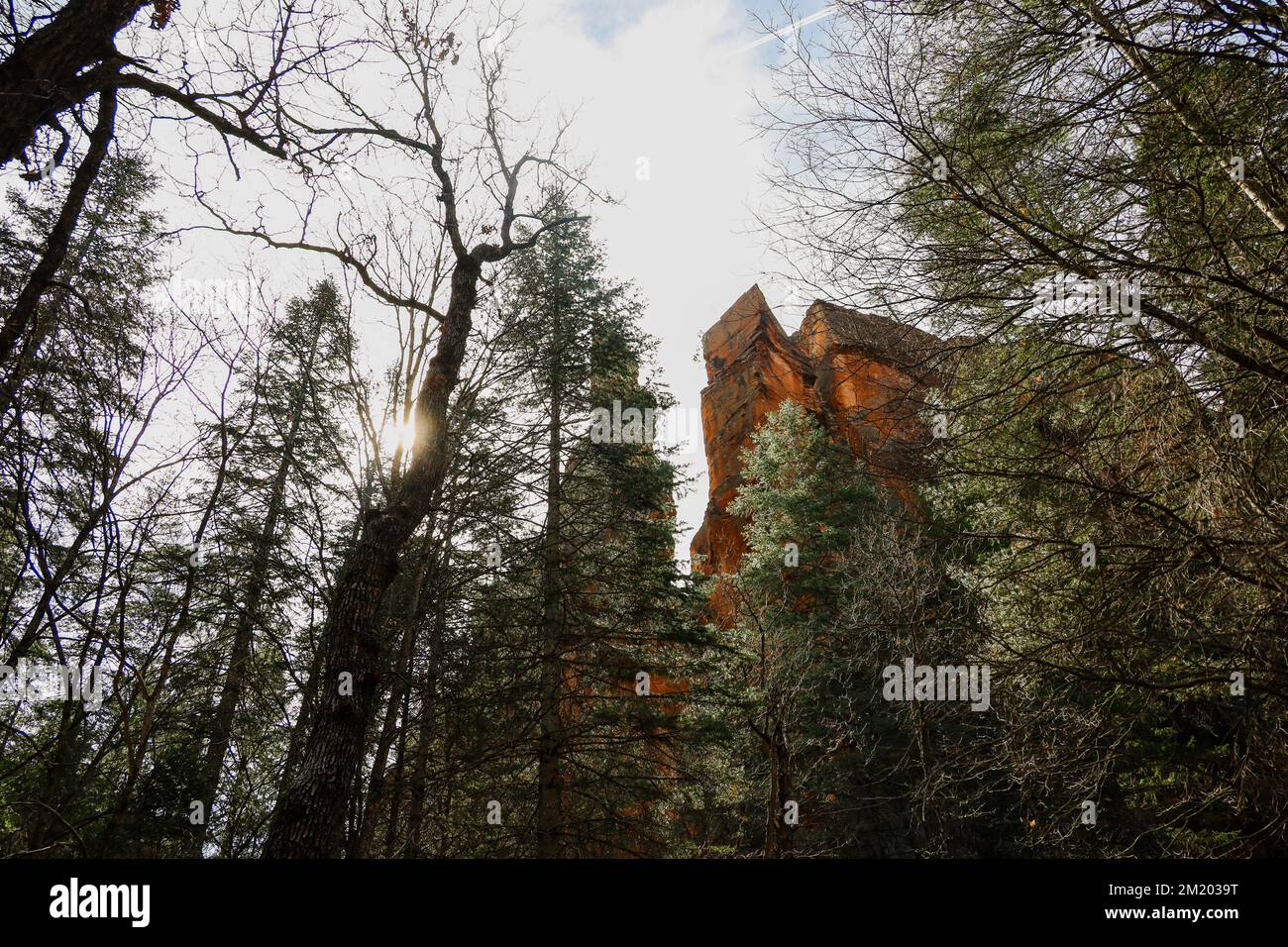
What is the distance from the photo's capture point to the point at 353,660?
4566 millimetres

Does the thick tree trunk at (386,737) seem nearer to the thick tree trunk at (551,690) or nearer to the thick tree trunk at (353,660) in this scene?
the thick tree trunk at (353,660)

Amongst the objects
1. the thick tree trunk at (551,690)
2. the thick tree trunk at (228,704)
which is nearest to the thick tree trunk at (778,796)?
the thick tree trunk at (551,690)

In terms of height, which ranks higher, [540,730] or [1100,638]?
[1100,638]

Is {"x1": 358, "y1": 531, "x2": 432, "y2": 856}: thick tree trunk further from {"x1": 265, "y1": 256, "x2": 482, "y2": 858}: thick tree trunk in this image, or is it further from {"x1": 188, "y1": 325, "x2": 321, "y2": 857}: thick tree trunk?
{"x1": 188, "y1": 325, "x2": 321, "y2": 857}: thick tree trunk

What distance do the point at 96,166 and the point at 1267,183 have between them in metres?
7.15

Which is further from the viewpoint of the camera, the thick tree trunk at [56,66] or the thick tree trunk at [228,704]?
the thick tree trunk at [228,704]

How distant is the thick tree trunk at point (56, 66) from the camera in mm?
3252

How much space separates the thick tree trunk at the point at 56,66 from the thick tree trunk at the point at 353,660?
9.62 feet

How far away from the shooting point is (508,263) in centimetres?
1083

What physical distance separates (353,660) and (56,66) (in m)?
4.05

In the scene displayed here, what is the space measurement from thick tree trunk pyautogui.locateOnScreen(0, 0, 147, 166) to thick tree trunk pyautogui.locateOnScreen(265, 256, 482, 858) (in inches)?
115
